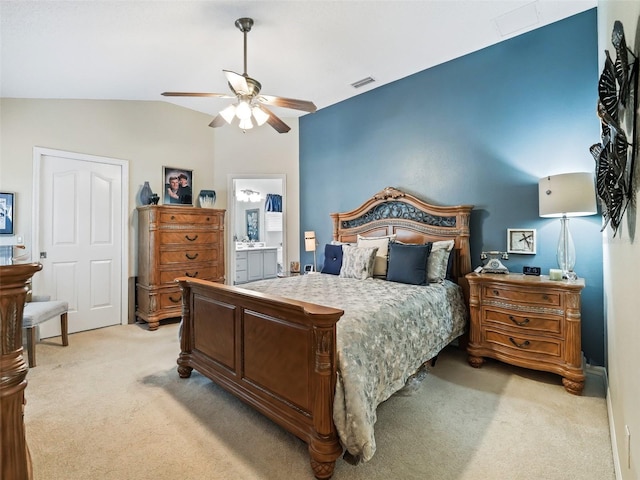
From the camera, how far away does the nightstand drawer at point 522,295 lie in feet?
8.15

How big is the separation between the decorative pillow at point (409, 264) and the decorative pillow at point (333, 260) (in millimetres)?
692

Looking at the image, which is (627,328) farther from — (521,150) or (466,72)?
(466,72)

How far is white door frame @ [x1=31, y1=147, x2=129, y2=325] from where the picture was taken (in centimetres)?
358

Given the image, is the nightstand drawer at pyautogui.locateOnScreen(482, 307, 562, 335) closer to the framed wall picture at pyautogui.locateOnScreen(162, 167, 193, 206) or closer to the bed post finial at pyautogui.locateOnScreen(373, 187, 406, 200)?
the bed post finial at pyautogui.locateOnScreen(373, 187, 406, 200)

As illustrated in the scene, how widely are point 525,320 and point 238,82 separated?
9.70 ft

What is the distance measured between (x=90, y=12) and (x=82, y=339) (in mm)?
3294

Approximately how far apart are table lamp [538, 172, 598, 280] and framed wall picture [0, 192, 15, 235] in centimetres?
522

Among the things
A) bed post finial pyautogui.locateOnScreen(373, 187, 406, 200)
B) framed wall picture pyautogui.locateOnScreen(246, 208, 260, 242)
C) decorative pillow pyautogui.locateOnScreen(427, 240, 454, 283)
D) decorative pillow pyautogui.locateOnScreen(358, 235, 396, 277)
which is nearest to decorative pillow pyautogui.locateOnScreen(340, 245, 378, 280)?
decorative pillow pyautogui.locateOnScreen(358, 235, 396, 277)

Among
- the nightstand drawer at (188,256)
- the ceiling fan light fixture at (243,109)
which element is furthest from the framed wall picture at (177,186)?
the ceiling fan light fixture at (243,109)

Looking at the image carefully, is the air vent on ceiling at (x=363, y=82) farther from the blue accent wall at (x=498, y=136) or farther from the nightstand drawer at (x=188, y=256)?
the nightstand drawer at (x=188, y=256)

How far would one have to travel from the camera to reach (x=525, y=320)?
2598 mm

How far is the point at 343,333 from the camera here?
5.65ft

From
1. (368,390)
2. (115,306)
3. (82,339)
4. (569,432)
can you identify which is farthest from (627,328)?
(115,306)

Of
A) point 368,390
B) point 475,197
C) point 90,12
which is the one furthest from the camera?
point 475,197
